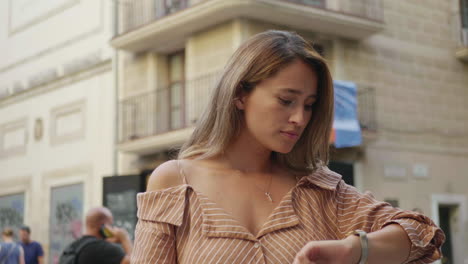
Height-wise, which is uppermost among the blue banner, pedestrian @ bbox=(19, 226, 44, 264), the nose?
the blue banner

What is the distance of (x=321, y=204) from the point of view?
1761 mm

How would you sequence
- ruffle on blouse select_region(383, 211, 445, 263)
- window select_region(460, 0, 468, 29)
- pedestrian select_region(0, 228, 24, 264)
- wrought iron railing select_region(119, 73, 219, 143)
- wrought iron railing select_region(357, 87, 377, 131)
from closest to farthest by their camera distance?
ruffle on blouse select_region(383, 211, 445, 263), pedestrian select_region(0, 228, 24, 264), wrought iron railing select_region(357, 87, 377, 131), wrought iron railing select_region(119, 73, 219, 143), window select_region(460, 0, 468, 29)

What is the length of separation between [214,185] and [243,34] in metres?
11.8

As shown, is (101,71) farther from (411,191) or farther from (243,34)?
(411,191)

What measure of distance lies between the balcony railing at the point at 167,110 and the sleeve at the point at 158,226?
12244 mm

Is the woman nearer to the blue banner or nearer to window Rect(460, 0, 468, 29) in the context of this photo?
the blue banner

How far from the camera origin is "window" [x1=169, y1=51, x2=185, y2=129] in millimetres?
14844

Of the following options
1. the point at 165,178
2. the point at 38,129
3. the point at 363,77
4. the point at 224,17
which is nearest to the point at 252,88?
the point at 165,178

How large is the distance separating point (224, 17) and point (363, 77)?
3.28m

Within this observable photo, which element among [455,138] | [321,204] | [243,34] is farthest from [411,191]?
[321,204]

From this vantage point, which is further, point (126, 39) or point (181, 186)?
point (126, 39)

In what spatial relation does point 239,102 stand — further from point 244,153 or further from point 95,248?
point 95,248

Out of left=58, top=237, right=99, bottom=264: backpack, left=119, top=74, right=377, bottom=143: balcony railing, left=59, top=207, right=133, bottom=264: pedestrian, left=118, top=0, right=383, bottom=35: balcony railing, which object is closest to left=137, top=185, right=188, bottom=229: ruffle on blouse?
left=59, top=207, right=133, bottom=264: pedestrian

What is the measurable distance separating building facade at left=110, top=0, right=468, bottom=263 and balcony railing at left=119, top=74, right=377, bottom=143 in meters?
0.02
